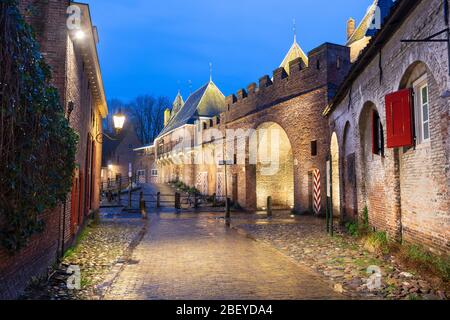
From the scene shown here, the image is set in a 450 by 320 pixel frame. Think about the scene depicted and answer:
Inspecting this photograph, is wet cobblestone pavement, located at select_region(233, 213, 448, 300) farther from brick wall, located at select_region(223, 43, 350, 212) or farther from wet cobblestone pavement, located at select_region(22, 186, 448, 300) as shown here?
brick wall, located at select_region(223, 43, 350, 212)

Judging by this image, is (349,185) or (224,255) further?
(349,185)

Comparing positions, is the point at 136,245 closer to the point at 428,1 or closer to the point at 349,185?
the point at 349,185

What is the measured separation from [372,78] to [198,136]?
2592 cm

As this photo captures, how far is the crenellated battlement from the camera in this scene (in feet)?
59.3

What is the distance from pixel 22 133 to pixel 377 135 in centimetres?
845

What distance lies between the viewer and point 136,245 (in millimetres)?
10539

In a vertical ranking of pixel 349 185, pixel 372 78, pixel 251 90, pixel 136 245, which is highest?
pixel 251 90

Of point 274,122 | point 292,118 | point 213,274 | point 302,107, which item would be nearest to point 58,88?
point 213,274

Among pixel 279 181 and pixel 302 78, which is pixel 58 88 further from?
pixel 279 181

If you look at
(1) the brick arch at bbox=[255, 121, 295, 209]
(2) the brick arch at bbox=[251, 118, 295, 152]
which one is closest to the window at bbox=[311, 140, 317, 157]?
(2) the brick arch at bbox=[251, 118, 295, 152]

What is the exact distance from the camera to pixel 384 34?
28.0 ft

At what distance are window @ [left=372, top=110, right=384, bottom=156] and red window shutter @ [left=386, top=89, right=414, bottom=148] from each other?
1439 millimetres

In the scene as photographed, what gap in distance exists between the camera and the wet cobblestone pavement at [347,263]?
18.5ft
